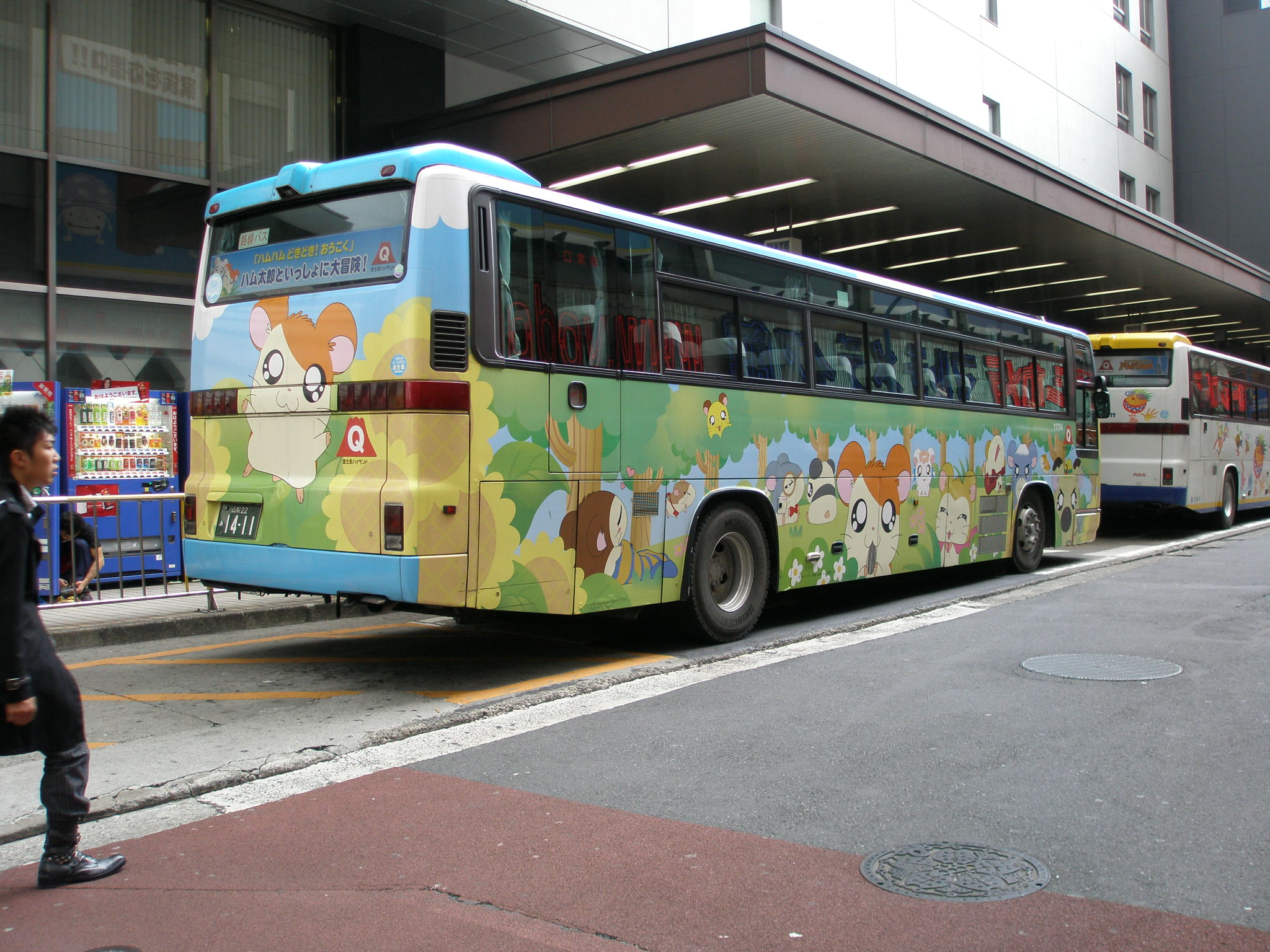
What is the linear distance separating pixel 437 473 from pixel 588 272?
1.86 meters

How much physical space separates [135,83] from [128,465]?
474cm

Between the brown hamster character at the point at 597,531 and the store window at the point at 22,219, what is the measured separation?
26.5ft

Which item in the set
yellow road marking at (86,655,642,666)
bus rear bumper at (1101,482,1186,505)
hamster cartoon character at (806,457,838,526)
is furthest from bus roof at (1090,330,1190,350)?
yellow road marking at (86,655,642,666)

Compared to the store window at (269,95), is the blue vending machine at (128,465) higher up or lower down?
lower down

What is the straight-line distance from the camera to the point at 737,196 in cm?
1762

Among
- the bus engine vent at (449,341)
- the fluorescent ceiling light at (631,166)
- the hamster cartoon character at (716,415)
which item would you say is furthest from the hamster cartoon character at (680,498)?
the fluorescent ceiling light at (631,166)

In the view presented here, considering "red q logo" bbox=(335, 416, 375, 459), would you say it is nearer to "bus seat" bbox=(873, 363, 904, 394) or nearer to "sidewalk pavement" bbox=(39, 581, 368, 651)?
"sidewalk pavement" bbox=(39, 581, 368, 651)

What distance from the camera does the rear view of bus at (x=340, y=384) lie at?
6484 mm

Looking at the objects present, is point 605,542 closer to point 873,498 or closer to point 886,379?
point 873,498

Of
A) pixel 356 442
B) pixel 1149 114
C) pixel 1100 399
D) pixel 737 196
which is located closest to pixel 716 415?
pixel 356 442

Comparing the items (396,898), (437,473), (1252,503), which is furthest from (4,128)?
(1252,503)

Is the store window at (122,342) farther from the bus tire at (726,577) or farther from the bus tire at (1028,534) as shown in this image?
the bus tire at (1028,534)

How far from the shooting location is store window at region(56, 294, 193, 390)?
12328 millimetres

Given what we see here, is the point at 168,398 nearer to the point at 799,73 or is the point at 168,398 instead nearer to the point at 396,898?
the point at 799,73
